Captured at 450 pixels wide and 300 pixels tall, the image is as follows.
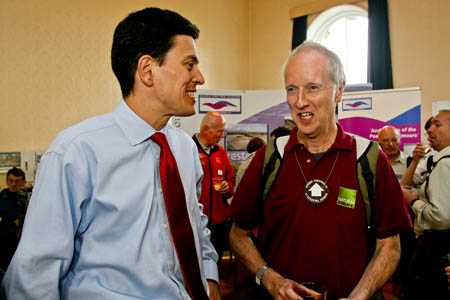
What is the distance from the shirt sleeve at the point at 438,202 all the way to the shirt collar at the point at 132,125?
1997 mm

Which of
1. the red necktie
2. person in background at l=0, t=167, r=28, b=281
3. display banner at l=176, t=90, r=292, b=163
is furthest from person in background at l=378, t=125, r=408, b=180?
person in background at l=0, t=167, r=28, b=281

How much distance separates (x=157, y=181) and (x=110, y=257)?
28 cm

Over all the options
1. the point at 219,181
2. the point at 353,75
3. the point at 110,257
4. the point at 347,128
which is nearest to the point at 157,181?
the point at 110,257

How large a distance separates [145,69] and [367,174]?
36.8 inches

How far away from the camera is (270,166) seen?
59.9 inches

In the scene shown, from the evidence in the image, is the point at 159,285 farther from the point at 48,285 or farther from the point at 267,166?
the point at 267,166

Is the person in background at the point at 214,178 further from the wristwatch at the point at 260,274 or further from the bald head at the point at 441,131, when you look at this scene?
the wristwatch at the point at 260,274

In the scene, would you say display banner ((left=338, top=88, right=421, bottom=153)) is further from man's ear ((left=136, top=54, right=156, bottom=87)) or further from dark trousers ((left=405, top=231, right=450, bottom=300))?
man's ear ((left=136, top=54, right=156, bottom=87))

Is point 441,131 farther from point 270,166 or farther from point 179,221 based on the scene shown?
point 179,221

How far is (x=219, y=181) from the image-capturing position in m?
3.88

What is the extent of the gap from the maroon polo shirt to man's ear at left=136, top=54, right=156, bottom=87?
68cm

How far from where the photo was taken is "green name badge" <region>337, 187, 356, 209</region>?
1.38 meters

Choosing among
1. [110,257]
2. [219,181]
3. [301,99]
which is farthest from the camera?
[219,181]

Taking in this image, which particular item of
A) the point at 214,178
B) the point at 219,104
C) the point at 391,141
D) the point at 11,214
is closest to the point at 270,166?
the point at 214,178
